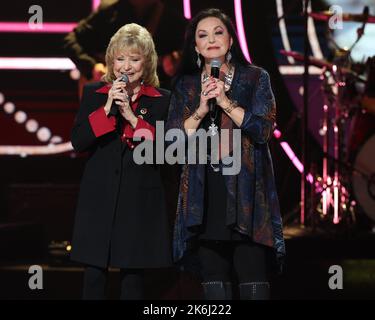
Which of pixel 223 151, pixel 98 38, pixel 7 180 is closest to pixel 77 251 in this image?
pixel 223 151

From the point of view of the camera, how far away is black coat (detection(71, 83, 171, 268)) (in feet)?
12.2

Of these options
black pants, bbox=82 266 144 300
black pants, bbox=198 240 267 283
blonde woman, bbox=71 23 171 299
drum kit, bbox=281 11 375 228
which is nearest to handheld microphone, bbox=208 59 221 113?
blonde woman, bbox=71 23 171 299

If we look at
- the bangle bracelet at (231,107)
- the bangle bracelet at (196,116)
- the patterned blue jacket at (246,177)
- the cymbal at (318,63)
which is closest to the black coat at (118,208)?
the patterned blue jacket at (246,177)

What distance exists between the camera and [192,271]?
3.76 meters

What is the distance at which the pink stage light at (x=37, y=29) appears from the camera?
648 cm

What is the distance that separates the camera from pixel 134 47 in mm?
3734

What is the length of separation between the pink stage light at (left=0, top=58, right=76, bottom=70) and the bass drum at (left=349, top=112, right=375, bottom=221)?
2.05 metres

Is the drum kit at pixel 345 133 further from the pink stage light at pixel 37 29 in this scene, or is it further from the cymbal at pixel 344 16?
the pink stage light at pixel 37 29

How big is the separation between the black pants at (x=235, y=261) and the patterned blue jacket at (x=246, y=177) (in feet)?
0.19

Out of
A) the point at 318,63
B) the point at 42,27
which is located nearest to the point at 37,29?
the point at 42,27

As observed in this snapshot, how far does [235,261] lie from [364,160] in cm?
297

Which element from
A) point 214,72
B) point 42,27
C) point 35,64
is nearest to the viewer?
point 214,72

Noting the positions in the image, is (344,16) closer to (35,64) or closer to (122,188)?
(35,64)

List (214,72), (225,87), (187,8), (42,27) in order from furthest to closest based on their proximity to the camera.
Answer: (42,27) < (187,8) < (225,87) < (214,72)
